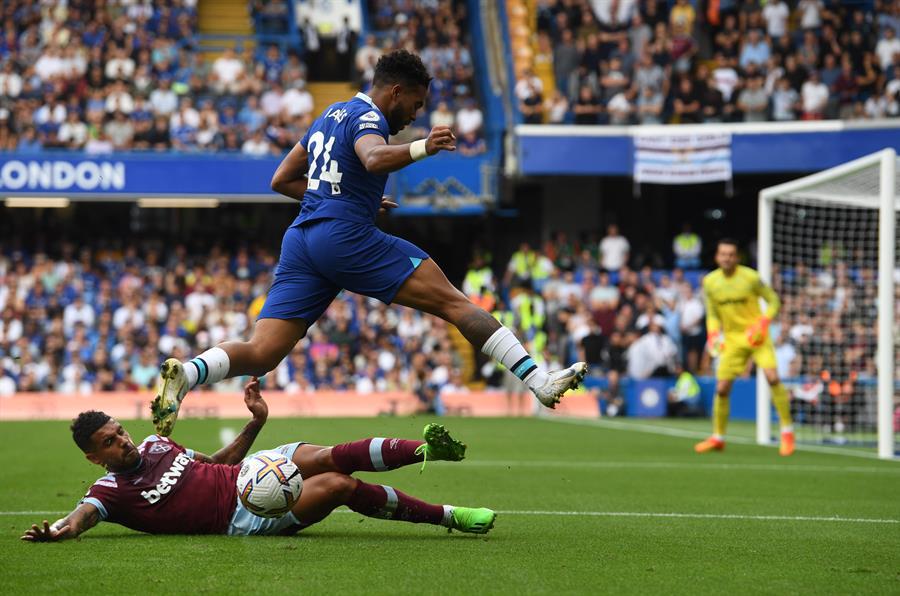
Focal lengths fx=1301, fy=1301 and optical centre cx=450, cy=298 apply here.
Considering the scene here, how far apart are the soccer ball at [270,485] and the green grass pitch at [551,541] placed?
249mm

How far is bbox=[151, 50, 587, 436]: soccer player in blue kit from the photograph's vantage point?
7.54 m

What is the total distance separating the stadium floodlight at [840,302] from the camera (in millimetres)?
14555

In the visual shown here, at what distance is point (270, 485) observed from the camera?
6.79m

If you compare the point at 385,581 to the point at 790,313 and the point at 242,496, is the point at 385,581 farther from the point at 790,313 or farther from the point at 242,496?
the point at 790,313

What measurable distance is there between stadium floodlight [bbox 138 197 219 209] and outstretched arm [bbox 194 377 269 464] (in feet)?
62.4

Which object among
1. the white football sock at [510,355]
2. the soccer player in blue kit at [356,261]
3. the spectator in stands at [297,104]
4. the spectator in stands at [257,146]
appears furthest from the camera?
the spectator in stands at [297,104]

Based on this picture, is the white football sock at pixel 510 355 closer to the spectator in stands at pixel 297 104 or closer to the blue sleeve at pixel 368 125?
the blue sleeve at pixel 368 125

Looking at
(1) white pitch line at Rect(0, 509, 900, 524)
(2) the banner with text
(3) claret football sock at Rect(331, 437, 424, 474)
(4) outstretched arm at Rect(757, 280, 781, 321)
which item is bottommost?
(1) white pitch line at Rect(0, 509, 900, 524)

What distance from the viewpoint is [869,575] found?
6.25 m

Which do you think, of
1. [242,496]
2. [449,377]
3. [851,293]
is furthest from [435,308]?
[449,377]

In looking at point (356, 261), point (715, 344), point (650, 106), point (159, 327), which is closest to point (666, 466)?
point (715, 344)

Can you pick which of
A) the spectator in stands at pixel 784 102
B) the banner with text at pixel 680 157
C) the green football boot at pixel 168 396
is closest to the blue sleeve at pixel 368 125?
the green football boot at pixel 168 396

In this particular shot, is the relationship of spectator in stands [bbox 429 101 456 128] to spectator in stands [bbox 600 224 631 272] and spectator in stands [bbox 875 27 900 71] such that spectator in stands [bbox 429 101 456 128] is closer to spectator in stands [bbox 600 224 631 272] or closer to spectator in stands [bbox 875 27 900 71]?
spectator in stands [bbox 600 224 631 272]

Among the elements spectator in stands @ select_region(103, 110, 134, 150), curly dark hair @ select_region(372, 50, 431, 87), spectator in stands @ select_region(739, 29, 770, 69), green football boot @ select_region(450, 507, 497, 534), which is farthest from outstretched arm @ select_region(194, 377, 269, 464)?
spectator in stands @ select_region(739, 29, 770, 69)
